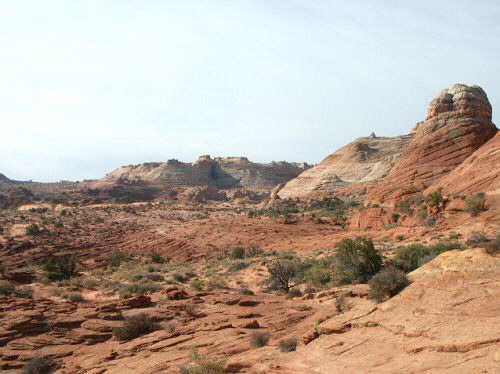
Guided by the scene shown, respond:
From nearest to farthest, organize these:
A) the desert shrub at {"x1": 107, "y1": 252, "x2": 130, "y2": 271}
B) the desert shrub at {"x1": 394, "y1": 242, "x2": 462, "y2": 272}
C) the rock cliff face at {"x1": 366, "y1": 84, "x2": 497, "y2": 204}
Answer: the desert shrub at {"x1": 394, "y1": 242, "x2": 462, "y2": 272}
the desert shrub at {"x1": 107, "y1": 252, "x2": 130, "y2": 271}
the rock cliff face at {"x1": 366, "y1": 84, "x2": 497, "y2": 204}

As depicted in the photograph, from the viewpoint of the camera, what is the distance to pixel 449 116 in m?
36.4

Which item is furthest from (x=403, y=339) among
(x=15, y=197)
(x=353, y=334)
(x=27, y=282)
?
(x=15, y=197)

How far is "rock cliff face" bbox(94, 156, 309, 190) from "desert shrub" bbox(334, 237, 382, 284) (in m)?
77.5

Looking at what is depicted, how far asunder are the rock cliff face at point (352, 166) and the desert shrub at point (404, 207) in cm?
2628

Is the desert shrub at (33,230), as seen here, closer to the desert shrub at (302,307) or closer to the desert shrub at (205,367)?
the desert shrub at (302,307)

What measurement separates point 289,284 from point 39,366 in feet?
32.4

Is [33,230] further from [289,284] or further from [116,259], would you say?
[289,284]

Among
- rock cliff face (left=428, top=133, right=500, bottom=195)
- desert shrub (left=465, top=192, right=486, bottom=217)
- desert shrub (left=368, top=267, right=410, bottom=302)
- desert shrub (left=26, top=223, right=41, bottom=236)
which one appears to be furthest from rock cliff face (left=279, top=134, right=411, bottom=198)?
desert shrub (left=368, top=267, right=410, bottom=302)

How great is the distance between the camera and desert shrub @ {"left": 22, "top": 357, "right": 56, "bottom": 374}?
9.76 meters

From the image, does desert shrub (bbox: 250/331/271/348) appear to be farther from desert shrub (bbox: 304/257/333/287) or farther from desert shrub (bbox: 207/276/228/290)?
desert shrub (bbox: 207/276/228/290)

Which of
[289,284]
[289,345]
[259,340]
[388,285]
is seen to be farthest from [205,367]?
[289,284]

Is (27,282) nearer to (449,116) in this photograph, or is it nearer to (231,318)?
(231,318)

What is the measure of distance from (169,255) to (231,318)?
20.3 meters

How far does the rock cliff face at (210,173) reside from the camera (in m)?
96.7
